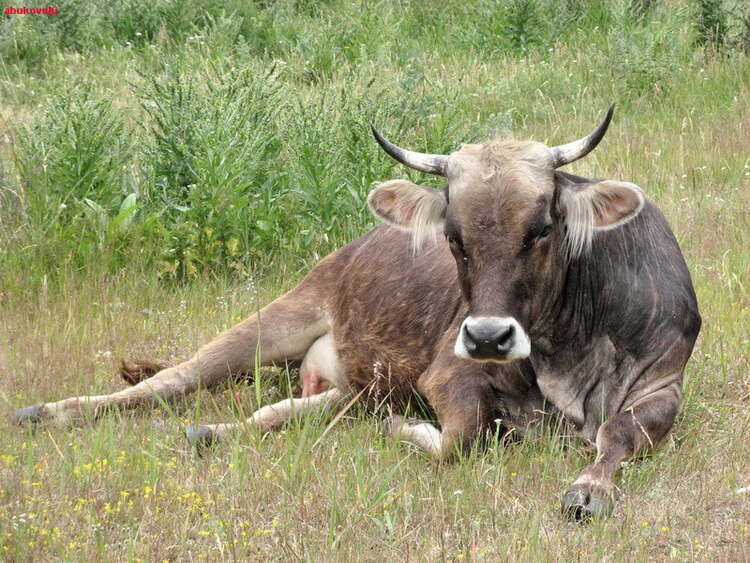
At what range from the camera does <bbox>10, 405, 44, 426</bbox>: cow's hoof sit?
556cm

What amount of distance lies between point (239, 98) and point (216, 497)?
411cm

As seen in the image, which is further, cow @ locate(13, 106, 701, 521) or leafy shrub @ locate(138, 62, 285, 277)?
leafy shrub @ locate(138, 62, 285, 277)

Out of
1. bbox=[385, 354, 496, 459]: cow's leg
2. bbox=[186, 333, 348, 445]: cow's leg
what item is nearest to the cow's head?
bbox=[385, 354, 496, 459]: cow's leg

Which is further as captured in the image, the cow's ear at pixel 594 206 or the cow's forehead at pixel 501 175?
the cow's ear at pixel 594 206

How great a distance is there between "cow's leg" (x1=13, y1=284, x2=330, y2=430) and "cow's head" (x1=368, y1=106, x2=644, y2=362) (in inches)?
56.4

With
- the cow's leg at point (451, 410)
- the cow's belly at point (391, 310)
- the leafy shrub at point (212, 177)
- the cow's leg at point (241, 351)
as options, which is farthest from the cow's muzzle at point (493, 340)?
the leafy shrub at point (212, 177)

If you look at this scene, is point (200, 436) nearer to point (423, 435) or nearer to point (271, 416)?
point (271, 416)

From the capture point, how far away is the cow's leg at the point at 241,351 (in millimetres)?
5949

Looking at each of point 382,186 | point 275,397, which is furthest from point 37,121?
point 382,186

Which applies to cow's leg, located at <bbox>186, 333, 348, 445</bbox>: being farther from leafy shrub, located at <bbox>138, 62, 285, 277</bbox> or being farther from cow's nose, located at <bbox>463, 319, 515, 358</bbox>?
leafy shrub, located at <bbox>138, 62, 285, 277</bbox>

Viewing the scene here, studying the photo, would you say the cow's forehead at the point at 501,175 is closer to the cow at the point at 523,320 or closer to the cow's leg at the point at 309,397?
the cow at the point at 523,320

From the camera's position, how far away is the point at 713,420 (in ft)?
17.5

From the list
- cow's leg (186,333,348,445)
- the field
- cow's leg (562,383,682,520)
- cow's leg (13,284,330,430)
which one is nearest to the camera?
the field

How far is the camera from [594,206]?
16.5ft
